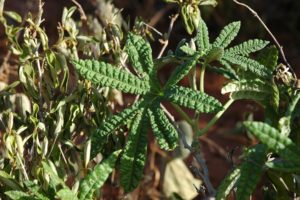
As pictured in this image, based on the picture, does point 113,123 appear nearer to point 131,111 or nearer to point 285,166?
point 131,111

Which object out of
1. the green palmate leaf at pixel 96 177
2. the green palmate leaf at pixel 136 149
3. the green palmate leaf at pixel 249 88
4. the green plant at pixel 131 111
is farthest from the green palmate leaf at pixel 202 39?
the green palmate leaf at pixel 96 177

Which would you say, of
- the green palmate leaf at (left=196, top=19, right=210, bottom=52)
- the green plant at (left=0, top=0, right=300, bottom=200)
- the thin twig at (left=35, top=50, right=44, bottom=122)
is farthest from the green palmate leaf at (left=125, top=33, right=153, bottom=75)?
the thin twig at (left=35, top=50, right=44, bottom=122)

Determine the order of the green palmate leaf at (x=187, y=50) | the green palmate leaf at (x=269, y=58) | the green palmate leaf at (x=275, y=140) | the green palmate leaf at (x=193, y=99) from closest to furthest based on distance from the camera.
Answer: the green palmate leaf at (x=275, y=140) → the green palmate leaf at (x=193, y=99) → the green palmate leaf at (x=187, y=50) → the green palmate leaf at (x=269, y=58)

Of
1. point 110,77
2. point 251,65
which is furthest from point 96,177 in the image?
point 251,65

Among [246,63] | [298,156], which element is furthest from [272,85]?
[298,156]

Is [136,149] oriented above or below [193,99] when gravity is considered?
below

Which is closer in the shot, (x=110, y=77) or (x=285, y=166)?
(x=285, y=166)

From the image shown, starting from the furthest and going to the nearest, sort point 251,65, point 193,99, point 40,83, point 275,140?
point 40,83 < point 251,65 < point 193,99 < point 275,140

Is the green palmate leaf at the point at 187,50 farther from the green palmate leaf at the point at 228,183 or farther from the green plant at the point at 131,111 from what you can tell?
the green palmate leaf at the point at 228,183
